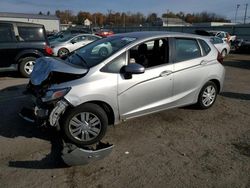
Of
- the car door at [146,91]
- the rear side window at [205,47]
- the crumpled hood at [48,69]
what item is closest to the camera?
the crumpled hood at [48,69]

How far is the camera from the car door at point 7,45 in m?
8.59

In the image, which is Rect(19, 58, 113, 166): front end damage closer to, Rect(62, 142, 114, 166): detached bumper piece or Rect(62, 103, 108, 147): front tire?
Rect(62, 142, 114, 166): detached bumper piece

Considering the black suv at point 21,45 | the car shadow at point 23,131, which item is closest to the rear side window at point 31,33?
the black suv at point 21,45

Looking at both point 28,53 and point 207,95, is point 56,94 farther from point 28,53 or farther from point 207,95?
point 28,53

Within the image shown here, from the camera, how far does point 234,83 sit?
Answer: 872cm

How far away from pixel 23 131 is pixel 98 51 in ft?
6.31

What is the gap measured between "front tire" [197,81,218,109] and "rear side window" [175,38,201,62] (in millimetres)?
709

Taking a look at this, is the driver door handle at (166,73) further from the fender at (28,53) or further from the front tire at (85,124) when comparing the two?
the fender at (28,53)

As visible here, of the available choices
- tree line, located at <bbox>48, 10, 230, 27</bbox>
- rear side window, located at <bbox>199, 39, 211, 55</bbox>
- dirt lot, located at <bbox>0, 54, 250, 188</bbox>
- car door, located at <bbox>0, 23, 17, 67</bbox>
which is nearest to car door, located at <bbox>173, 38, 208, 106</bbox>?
rear side window, located at <bbox>199, 39, 211, 55</bbox>

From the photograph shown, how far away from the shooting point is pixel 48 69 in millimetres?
4242

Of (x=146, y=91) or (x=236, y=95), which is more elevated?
(x=146, y=91)

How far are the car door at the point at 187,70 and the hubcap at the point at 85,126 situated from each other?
5.56ft

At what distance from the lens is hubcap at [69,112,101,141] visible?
4.02 meters

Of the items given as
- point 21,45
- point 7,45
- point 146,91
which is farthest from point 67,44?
point 146,91
